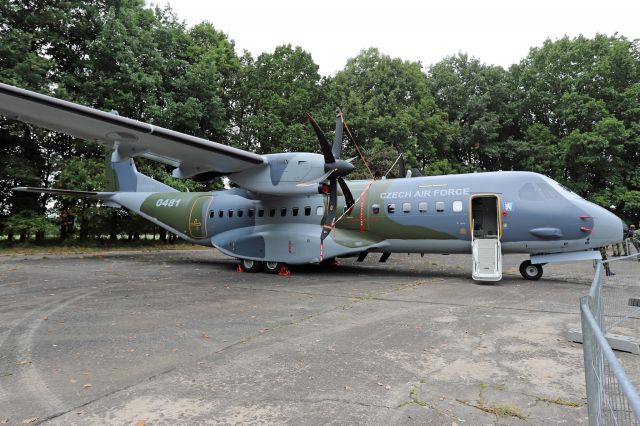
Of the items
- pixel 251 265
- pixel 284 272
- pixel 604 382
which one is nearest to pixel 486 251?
pixel 284 272

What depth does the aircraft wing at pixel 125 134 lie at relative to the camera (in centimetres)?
883

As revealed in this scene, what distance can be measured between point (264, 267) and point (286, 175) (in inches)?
141

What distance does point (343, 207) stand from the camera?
1317 centimetres

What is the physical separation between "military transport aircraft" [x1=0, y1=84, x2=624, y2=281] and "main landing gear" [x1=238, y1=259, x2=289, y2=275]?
0.14ft

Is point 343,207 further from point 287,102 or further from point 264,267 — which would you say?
point 287,102

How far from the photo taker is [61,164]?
2212cm

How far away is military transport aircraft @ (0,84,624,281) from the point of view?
1046 centimetres

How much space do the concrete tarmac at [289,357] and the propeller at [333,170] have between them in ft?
9.72

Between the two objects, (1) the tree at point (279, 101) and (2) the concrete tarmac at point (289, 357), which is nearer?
(2) the concrete tarmac at point (289, 357)

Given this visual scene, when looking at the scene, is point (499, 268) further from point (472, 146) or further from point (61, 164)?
point (472, 146)

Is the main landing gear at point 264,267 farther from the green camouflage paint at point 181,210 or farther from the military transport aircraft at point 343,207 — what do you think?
the green camouflage paint at point 181,210

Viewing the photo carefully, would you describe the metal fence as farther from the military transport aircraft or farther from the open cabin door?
the military transport aircraft

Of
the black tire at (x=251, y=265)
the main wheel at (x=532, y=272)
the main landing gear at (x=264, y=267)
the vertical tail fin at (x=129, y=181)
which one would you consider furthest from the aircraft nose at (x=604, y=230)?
the vertical tail fin at (x=129, y=181)

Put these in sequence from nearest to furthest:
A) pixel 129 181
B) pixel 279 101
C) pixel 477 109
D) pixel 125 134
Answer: pixel 125 134
pixel 129 181
pixel 279 101
pixel 477 109
